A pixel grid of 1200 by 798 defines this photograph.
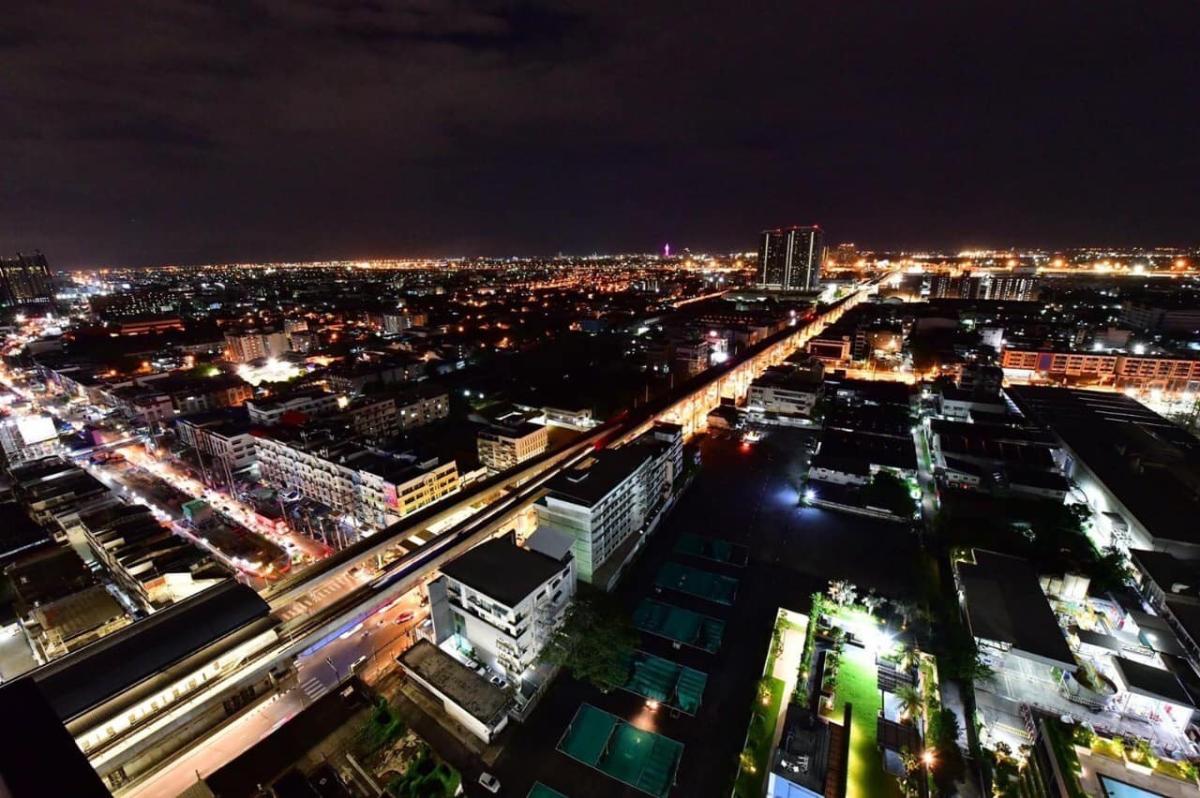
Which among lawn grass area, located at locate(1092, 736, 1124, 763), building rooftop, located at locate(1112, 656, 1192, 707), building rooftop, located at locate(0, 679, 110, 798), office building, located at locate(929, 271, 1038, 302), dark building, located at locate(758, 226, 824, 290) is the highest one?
dark building, located at locate(758, 226, 824, 290)

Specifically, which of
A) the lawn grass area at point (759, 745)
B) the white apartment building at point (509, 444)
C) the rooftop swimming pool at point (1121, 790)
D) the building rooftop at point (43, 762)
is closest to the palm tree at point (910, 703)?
the lawn grass area at point (759, 745)

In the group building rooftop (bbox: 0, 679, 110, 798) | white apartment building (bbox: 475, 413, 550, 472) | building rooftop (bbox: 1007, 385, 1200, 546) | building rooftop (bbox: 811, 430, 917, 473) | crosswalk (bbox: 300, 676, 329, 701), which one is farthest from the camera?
white apartment building (bbox: 475, 413, 550, 472)

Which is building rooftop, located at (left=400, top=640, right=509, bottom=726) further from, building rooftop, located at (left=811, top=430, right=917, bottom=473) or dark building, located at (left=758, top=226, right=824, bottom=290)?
dark building, located at (left=758, top=226, right=824, bottom=290)

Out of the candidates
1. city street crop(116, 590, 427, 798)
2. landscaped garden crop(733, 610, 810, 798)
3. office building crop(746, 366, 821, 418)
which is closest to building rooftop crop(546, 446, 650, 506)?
city street crop(116, 590, 427, 798)

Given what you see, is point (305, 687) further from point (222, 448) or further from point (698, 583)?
point (222, 448)

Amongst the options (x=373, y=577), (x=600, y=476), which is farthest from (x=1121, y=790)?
(x=373, y=577)

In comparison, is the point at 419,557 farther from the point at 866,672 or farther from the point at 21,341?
the point at 21,341

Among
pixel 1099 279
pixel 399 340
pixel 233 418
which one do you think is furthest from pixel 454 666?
pixel 1099 279
